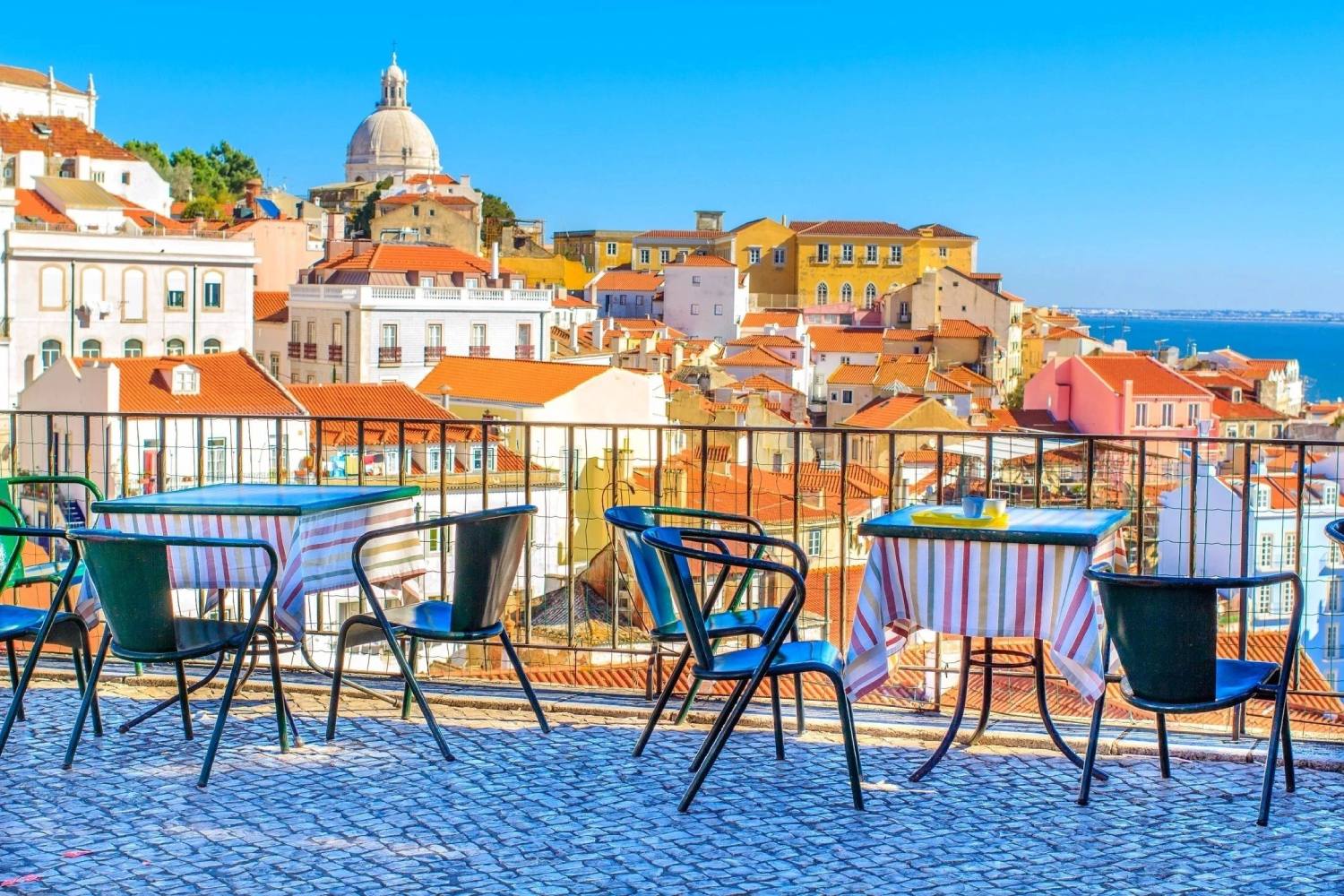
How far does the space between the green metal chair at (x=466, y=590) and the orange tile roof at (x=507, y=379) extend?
39.3 metres

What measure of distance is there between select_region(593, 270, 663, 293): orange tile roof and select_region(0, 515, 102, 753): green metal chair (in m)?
99.1

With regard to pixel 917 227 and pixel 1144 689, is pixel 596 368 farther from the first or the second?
pixel 917 227

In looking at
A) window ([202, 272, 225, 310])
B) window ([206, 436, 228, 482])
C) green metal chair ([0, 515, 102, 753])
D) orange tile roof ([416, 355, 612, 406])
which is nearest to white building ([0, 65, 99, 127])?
window ([202, 272, 225, 310])

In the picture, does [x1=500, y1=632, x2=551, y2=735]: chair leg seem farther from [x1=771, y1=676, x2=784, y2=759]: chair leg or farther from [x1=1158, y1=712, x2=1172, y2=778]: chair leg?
[x1=1158, y1=712, x2=1172, y2=778]: chair leg

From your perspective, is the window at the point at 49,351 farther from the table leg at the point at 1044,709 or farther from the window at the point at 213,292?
the table leg at the point at 1044,709

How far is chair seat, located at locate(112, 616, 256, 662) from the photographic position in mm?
5250

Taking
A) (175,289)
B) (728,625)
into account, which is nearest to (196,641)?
(728,625)

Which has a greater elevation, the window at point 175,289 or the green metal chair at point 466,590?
the window at point 175,289

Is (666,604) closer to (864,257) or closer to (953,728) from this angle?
(953,728)

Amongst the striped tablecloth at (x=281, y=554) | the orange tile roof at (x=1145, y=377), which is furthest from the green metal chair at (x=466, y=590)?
the orange tile roof at (x=1145, y=377)

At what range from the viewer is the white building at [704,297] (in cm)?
9831

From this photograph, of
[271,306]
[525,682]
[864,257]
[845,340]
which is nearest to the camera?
[525,682]

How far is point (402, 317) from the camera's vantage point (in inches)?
2446

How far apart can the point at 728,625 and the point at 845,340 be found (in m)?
90.2
